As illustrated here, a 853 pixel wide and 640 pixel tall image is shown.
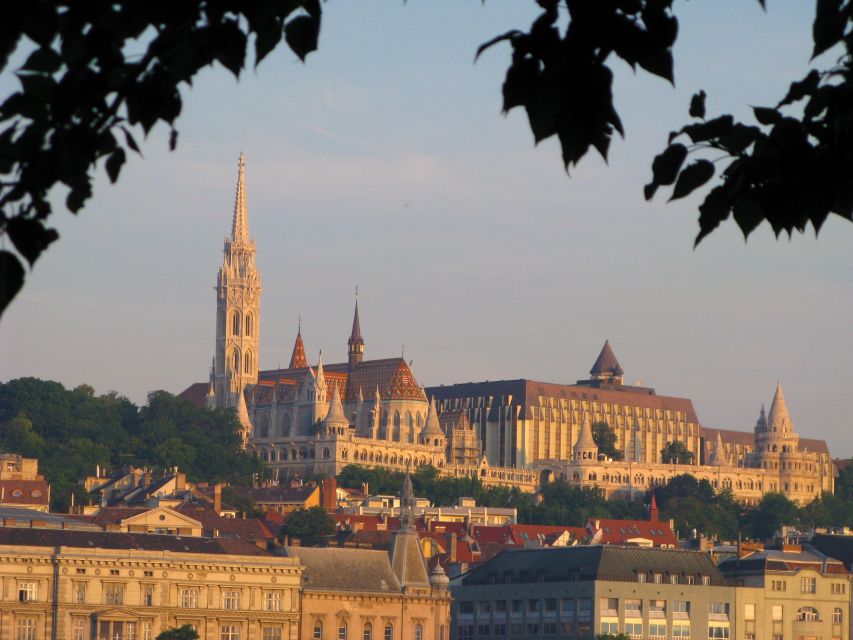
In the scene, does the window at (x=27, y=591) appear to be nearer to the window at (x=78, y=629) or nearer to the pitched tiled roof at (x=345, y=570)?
the window at (x=78, y=629)

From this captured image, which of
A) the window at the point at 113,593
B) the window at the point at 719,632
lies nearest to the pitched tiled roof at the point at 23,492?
the window at the point at 113,593

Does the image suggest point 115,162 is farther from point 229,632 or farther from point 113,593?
point 229,632

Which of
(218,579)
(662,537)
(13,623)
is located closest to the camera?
(13,623)

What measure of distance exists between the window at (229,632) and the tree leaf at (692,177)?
333 ft

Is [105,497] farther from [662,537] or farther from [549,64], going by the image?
[549,64]

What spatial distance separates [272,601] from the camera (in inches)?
4358

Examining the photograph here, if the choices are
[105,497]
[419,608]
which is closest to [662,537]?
[105,497]

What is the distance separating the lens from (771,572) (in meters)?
126

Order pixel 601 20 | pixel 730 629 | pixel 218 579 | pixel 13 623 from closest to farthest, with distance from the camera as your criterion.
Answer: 1. pixel 601 20
2. pixel 13 623
3. pixel 218 579
4. pixel 730 629

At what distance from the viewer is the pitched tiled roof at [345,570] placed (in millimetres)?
112750

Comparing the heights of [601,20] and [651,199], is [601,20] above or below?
above

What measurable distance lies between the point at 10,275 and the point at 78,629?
323 ft

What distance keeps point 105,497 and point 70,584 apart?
88860mm

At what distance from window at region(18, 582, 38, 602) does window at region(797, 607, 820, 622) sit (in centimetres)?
4375
